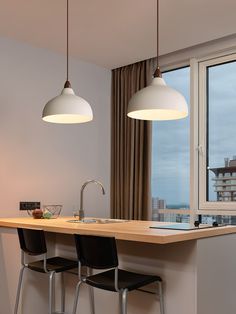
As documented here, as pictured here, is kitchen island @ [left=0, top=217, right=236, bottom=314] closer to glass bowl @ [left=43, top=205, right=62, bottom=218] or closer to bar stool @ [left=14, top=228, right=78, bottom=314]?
bar stool @ [left=14, top=228, right=78, bottom=314]

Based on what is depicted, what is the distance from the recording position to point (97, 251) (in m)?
2.71

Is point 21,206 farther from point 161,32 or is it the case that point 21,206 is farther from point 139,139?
point 161,32

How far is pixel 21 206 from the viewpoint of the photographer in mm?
4336

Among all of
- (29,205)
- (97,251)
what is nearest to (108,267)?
(97,251)

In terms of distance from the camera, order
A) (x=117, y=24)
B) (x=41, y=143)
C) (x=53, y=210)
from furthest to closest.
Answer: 1. (x=41, y=143)
2. (x=53, y=210)
3. (x=117, y=24)

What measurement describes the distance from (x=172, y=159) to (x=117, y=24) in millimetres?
1773

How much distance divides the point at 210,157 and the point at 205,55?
1.13 meters

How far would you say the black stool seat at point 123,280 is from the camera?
2.61m

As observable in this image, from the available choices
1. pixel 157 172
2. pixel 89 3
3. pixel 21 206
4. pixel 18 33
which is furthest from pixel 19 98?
pixel 157 172

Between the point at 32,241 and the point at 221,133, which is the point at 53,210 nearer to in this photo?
the point at 32,241

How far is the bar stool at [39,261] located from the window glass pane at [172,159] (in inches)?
Answer: 69.8

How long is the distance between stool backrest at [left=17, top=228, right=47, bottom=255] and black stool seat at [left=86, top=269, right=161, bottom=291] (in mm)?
589

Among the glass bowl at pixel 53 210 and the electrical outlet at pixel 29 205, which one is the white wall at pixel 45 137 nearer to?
the electrical outlet at pixel 29 205

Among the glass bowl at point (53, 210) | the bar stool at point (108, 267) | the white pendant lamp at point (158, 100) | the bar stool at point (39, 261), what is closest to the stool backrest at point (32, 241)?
the bar stool at point (39, 261)
